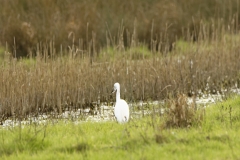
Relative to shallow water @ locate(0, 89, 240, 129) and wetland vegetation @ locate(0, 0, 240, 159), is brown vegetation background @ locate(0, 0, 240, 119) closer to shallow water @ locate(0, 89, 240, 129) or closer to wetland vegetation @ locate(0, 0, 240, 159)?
wetland vegetation @ locate(0, 0, 240, 159)

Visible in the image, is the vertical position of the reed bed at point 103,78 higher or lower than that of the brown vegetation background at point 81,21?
lower

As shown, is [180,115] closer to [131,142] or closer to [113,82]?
[131,142]

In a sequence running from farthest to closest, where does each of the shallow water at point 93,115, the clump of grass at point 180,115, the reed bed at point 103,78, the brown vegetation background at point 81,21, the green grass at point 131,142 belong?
the brown vegetation background at point 81,21, the reed bed at point 103,78, the shallow water at point 93,115, the clump of grass at point 180,115, the green grass at point 131,142

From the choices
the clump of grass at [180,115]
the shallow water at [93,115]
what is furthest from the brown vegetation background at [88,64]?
the clump of grass at [180,115]

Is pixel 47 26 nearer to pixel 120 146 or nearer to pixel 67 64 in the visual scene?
pixel 67 64

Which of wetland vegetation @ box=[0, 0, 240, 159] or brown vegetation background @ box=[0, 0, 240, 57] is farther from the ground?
brown vegetation background @ box=[0, 0, 240, 57]

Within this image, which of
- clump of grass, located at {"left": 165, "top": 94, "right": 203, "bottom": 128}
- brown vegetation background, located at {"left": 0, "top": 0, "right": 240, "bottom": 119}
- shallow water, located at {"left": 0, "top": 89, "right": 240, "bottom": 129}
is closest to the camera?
clump of grass, located at {"left": 165, "top": 94, "right": 203, "bottom": 128}

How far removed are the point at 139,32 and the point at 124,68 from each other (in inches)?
272

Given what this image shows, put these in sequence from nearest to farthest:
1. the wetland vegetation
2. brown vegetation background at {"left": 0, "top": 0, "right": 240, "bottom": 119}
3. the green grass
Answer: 1. the green grass
2. the wetland vegetation
3. brown vegetation background at {"left": 0, "top": 0, "right": 240, "bottom": 119}

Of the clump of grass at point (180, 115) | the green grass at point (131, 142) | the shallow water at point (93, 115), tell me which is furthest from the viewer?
the shallow water at point (93, 115)

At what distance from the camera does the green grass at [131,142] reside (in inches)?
271

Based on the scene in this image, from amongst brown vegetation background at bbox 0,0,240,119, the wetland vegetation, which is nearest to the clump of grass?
the wetland vegetation

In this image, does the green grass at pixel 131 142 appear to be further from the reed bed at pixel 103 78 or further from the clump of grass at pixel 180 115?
the reed bed at pixel 103 78

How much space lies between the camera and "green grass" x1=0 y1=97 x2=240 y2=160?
6891 mm
